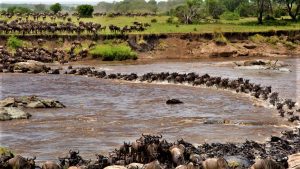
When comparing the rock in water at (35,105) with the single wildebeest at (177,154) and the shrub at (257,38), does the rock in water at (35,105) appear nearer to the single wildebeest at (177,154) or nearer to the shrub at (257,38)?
the single wildebeest at (177,154)

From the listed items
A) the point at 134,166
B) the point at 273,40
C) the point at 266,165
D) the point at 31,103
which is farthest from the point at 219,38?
the point at 266,165

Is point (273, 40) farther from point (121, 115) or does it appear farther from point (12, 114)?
point (12, 114)

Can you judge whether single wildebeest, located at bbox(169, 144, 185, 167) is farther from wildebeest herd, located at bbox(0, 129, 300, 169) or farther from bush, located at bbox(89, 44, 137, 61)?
bush, located at bbox(89, 44, 137, 61)

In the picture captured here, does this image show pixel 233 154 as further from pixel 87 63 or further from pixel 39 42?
pixel 39 42

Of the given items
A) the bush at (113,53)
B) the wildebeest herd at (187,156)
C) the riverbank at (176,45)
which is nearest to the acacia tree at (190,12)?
the riverbank at (176,45)

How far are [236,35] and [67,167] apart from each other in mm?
47021

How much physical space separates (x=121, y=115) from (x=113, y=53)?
89.7 feet

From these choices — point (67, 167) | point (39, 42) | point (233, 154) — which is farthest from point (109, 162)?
point (39, 42)

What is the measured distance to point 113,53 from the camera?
2164 inches

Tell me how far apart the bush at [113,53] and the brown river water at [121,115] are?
12.6 metres

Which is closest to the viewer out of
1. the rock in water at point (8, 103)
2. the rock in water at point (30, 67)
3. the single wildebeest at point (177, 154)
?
the single wildebeest at point (177, 154)

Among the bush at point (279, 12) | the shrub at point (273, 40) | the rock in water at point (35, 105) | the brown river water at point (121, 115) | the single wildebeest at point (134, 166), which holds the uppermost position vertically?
the bush at point (279, 12)

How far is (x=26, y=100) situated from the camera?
30156 mm

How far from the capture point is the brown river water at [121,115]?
22.6m
